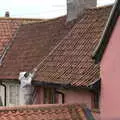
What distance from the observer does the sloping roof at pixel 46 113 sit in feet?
42.0

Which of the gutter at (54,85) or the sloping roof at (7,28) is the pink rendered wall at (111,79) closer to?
the gutter at (54,85)

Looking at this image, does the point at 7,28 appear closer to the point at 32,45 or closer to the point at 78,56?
the point at 32,45

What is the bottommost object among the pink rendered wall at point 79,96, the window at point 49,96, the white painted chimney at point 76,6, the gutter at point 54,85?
the window at point 49,96

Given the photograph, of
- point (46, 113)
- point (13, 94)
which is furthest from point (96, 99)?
point (13, 94)

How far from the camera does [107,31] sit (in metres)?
16.1

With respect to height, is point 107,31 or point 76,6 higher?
point 76,6

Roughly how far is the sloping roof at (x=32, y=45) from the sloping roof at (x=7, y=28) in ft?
2.09

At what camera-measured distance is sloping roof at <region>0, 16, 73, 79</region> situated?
24375 mm

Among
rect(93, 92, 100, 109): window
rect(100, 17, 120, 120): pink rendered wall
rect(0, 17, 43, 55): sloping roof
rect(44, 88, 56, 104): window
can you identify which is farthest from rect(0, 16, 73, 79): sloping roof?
rect(100, 17, 120, 120): pink rendered wall

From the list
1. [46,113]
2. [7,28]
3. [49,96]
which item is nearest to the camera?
[46,113]

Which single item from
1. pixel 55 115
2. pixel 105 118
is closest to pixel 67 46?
pixel 105 118

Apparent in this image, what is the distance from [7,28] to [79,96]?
44.6 ft

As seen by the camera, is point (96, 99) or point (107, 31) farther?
point (96, 99)

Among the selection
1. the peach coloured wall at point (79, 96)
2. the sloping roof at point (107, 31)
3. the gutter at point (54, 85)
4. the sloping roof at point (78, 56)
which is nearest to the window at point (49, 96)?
the gutter at point (54, 85)
